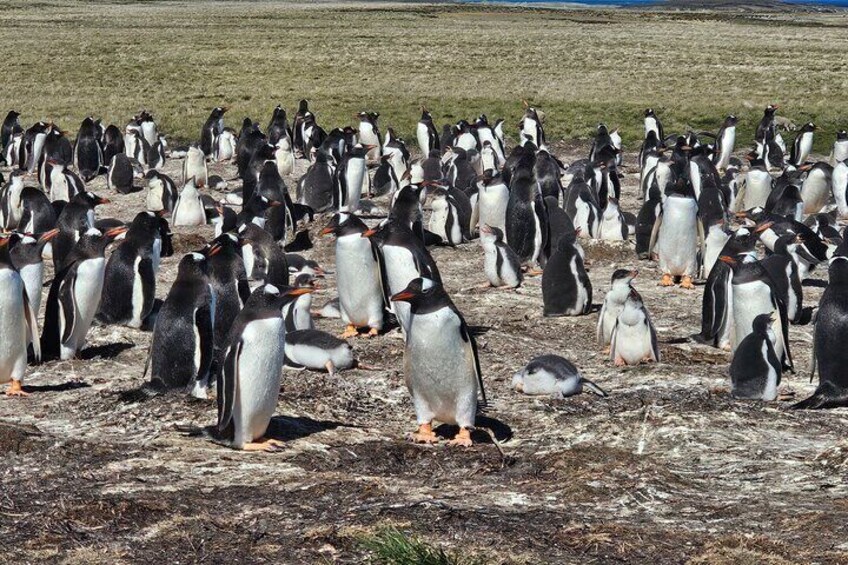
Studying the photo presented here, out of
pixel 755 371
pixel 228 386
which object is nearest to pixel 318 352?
pixel 228 386

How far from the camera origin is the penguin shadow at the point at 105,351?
9.23m

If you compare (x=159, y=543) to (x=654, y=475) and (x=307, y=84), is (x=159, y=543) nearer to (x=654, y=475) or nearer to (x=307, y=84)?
(x=654, y=475)

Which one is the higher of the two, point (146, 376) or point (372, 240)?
point (372, 240)

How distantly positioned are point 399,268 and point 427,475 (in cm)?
339

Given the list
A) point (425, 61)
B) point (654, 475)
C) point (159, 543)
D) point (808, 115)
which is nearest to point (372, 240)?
point (654, 475)

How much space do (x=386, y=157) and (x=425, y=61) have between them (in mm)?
25822

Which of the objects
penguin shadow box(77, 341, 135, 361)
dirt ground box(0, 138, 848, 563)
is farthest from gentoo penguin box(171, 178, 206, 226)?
dirt ground box(0, 138, 848, 563)

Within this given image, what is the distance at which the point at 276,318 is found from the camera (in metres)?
6.77

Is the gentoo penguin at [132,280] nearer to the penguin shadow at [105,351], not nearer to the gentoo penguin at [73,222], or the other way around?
the penguin shadow at [105,351]

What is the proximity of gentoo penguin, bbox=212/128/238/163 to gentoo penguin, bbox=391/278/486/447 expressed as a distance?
49.6ft

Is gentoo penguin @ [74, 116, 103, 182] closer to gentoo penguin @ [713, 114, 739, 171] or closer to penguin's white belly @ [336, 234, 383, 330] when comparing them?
penguin's white belly @ [336, 234, 383, 330]

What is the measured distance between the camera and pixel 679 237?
12078 millimetres

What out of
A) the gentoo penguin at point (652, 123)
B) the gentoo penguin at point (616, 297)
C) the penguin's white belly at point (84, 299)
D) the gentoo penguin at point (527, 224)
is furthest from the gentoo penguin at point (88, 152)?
the gentoo penguin at point (616, 297)

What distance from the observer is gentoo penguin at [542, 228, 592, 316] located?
10664mm
